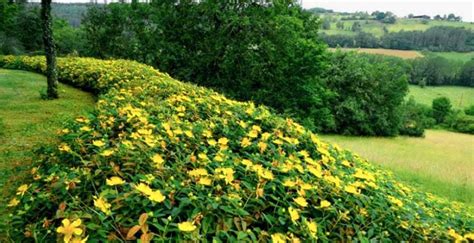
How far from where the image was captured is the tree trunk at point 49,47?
788 centimetres

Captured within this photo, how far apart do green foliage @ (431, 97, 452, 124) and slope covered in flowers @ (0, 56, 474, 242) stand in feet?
149

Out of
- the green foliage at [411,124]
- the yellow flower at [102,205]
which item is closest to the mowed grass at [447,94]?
the green foliage at [411,124]

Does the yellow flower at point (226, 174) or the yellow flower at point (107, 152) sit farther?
the yellow flower at point (107, 152)

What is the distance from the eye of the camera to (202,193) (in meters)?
1.84

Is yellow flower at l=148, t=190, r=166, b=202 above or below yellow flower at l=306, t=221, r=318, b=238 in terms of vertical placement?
above

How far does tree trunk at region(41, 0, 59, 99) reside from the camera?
788 cm

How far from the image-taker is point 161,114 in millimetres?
2953

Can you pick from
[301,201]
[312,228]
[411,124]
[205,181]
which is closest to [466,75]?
[411,124]

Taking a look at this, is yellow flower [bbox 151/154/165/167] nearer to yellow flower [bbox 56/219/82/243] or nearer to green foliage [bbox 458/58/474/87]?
yellow flower [bbox 56/219/82/243]

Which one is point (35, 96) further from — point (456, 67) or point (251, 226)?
point (456, 67)

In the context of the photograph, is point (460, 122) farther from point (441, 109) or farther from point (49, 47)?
point (49, 47)

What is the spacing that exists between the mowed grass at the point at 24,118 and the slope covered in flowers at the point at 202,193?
0.76 metres

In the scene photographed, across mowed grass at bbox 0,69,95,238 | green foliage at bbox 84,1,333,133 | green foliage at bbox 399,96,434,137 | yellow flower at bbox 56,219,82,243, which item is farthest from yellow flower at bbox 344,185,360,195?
green foliage at bbox 399,96,434,137

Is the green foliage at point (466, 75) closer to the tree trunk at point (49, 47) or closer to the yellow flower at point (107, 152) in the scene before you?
the tree trunk at point (49, 47)
